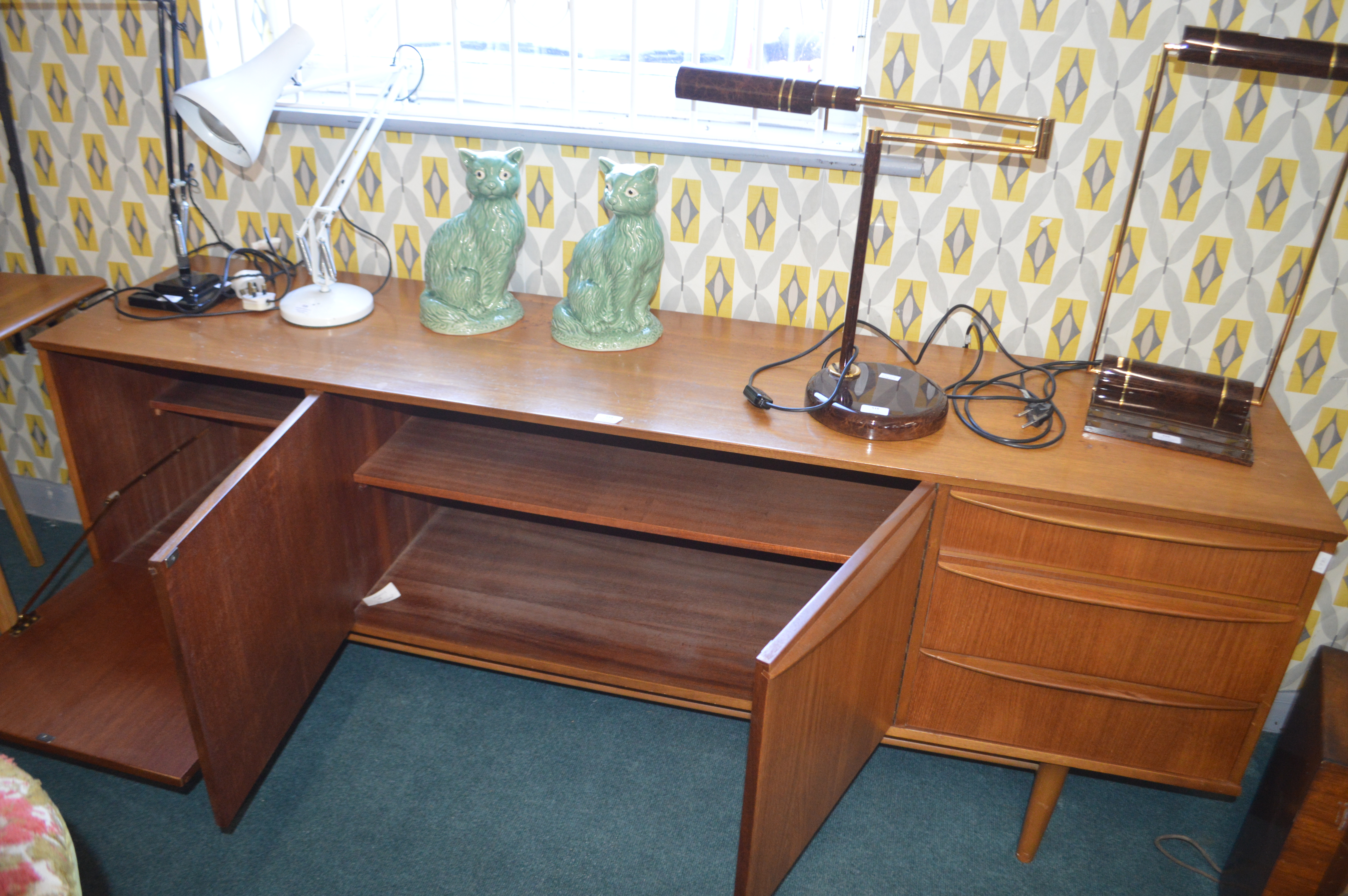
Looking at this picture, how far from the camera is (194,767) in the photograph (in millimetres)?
1487

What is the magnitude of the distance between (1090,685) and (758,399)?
669 millimetres

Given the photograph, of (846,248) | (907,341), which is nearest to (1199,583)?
(907,341)

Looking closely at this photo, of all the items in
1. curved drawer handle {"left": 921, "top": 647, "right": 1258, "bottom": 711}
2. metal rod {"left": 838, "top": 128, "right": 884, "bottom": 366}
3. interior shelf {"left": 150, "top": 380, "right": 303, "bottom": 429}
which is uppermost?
metal rod {"left": 838, "top": 128, "right": 884, "bottom": 366}

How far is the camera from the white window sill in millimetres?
1697

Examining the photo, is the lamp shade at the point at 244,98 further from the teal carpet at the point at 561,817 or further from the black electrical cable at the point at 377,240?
the teal carpet at the point at 561,817

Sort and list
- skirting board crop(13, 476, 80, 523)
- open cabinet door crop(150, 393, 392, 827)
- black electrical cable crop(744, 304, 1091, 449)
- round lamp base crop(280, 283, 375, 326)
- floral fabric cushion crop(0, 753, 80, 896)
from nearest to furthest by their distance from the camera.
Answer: floral fabric cushion crop(0, 753, 80, 896)
open cabinet door crop(150, 393, 392, 827)
black electrical cable crop(744, 304, 1091, 449)
round lamp base crop(280, 283, 375, 326)
skirting board crop(13, 476, 80, 523)

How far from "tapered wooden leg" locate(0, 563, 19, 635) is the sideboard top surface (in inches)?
19.7

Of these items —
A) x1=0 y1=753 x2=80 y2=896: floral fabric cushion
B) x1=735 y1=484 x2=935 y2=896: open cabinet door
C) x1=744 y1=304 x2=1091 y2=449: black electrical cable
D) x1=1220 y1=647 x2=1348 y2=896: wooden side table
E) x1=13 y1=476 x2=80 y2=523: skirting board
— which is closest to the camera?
x1=0 y1=753 x2=80 y2=896: floral fabric cushion

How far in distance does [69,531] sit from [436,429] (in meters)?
1.18

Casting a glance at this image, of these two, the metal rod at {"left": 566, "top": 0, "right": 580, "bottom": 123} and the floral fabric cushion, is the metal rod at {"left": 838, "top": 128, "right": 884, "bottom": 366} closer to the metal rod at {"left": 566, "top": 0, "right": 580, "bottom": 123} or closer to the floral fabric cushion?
Answer: the metal rod at {"left": 566, "top": 0, "right": 580, "bottom": 123}

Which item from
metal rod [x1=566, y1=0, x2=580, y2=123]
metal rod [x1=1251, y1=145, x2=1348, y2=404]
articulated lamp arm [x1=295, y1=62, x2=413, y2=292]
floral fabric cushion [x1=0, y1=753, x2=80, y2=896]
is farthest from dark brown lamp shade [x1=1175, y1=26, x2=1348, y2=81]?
floral fabric cushion [x1=0, y1=753, x2=80, y2=896]

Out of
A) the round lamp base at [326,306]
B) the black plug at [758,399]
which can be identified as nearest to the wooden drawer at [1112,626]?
the black plug at [758,399]

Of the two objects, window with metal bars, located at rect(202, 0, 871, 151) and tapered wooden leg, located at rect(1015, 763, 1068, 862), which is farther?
window with metal bars, located at rect(202, 0, 871, 151)

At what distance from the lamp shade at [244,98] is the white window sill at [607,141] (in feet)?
0.62
